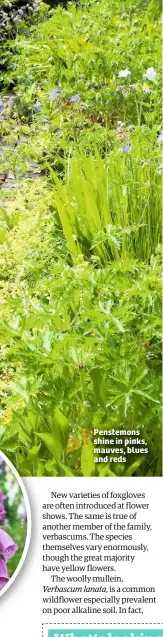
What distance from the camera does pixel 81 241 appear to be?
117 inches

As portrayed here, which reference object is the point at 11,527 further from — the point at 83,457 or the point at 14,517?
the point at 83,457

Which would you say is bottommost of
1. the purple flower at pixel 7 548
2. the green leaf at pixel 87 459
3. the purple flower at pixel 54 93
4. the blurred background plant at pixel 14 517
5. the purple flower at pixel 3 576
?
the purple flower at pixel 3 576

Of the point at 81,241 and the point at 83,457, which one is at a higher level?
the point at 81,241

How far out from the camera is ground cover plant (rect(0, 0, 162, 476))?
78.5 inches

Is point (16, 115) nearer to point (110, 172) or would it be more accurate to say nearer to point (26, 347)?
point (110, 172)

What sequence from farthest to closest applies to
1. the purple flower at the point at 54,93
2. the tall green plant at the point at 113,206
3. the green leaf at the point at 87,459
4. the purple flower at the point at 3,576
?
the purple flower at the point at 54,93
the tall green plant at the point at 113,206
the green leaf at the point at 87,459
the purple flower at the point at 3,576

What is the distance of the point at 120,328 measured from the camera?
6.33 feet

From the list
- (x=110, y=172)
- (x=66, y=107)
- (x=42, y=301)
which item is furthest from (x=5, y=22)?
(x=42, y=301)

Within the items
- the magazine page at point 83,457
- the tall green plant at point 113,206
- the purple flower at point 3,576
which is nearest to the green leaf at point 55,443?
the magazine page at point 83,457

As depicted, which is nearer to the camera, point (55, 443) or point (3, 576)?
point (3, 576)

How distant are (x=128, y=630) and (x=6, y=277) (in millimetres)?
1404

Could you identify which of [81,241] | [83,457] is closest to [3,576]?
[83,457]

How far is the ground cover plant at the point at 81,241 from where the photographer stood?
2.00 metres

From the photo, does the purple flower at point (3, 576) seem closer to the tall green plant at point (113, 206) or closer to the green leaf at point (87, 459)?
the green leaf at point (87, 459)
